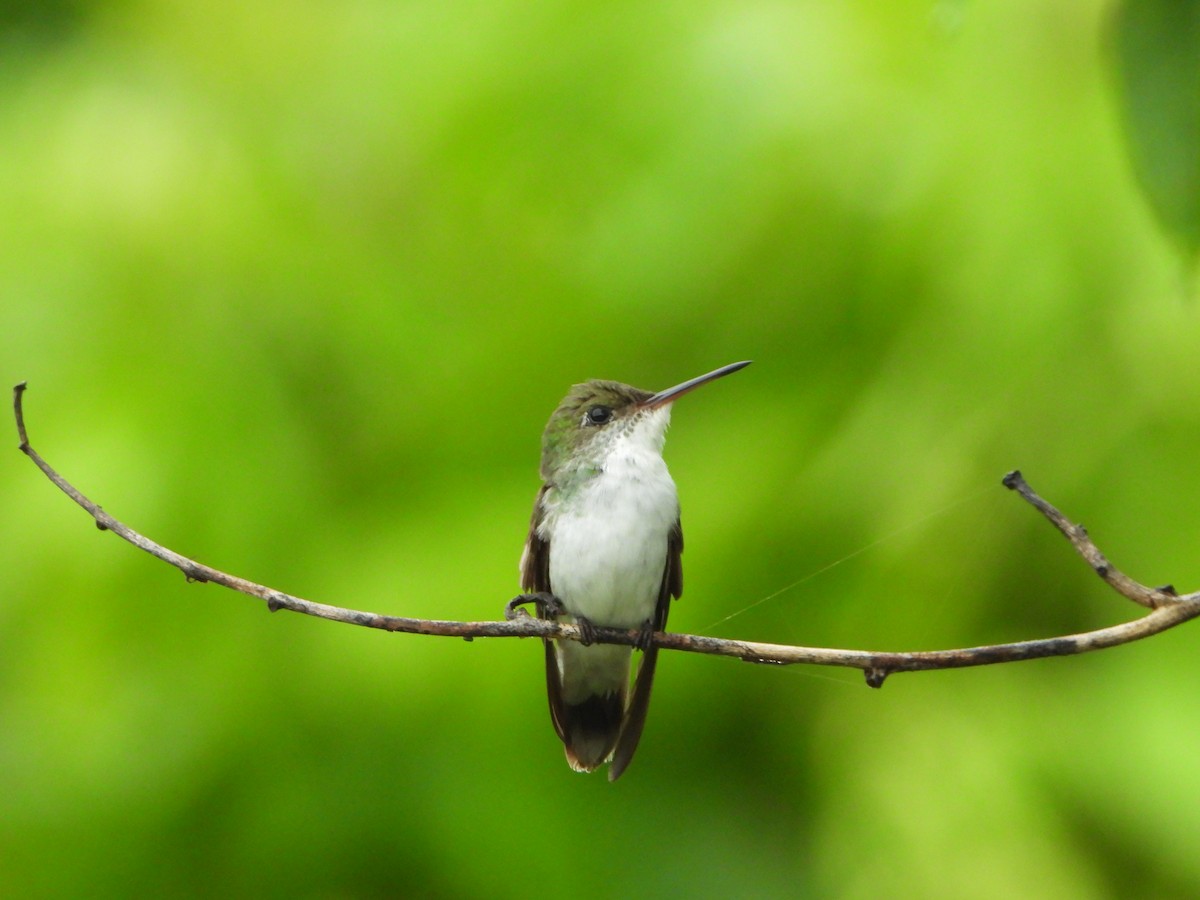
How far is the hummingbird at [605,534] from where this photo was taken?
74.9 inches

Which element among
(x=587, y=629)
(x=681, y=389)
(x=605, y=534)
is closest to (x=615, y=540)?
(x=605, y=534)

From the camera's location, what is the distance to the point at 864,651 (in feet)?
4.05

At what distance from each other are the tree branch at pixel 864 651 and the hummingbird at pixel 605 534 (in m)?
0.50

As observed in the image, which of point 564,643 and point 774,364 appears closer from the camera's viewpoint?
point 564,643

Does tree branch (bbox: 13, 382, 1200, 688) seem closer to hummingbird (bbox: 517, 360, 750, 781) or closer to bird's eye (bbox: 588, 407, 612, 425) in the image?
hummingbird (bbox: 517, 360, 750, 781)

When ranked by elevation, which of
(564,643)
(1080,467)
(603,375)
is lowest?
(564,643)

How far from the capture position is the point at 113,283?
4.03 meters

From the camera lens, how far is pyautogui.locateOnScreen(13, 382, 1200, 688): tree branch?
974mm

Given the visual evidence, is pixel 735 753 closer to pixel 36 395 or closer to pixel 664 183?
pixel 664 183

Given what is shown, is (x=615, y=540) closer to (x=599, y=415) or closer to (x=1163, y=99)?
(x=599, y=415)

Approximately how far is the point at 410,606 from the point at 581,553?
185cm

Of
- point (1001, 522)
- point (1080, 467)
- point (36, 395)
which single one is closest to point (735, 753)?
point (1001, 522)

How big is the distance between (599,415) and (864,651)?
85 centimetres

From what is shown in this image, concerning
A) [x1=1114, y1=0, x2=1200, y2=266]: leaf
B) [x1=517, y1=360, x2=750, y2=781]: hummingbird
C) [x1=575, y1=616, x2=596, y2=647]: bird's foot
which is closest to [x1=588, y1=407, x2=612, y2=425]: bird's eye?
[x1=517, y1=360, x2=750, y2=781]: hummingbird
